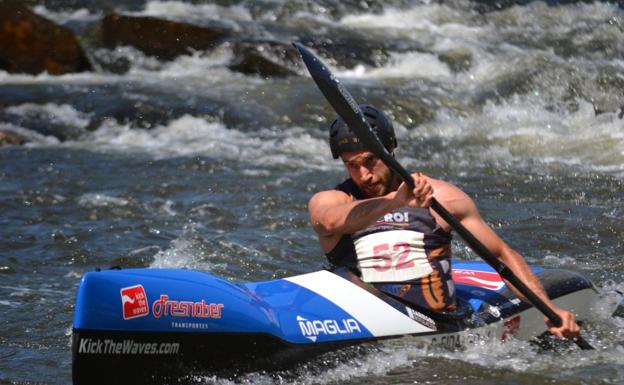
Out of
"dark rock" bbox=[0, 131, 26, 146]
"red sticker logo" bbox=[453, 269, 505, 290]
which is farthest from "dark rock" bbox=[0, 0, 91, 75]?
"red sticker logo" bbox=[453, 269, 505, 290]

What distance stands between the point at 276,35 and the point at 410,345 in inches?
401

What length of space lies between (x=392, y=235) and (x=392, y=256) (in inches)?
3.7

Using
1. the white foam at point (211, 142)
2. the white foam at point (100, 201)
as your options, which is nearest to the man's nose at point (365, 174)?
the white foam at point (100, 201)

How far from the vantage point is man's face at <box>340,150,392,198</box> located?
530 centimetres

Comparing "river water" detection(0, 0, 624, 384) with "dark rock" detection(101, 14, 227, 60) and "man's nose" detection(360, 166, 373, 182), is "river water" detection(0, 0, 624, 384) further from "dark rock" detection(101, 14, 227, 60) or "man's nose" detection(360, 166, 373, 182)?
"man's nose" detection(360, 166, 373, 182)

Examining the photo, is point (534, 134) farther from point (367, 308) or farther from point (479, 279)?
point (367, 308)

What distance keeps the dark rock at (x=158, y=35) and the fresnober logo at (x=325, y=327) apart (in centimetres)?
992

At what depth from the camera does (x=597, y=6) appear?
55.2 ft

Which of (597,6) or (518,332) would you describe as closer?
(518,332)

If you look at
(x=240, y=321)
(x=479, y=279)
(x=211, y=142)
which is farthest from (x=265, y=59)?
(x=240, y=321)

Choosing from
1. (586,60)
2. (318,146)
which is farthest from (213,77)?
(586,60)

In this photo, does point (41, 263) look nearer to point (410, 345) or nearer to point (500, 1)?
point (410, 345)

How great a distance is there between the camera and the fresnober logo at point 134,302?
4633 mm

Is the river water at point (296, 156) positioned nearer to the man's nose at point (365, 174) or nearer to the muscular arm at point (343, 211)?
the muscular arm at point (343, 211)
